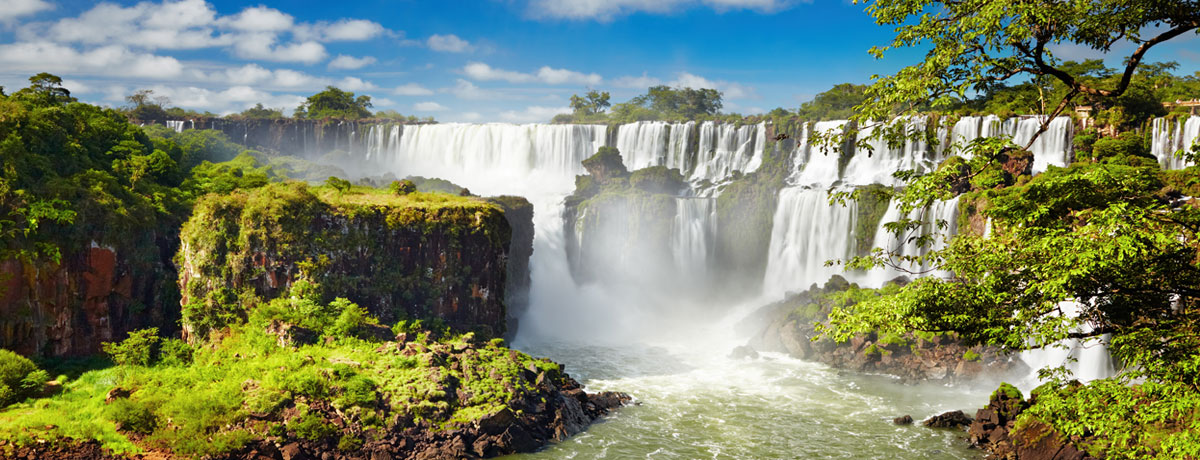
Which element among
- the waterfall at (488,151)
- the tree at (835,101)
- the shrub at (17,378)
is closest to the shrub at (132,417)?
the shrub at (17,378)

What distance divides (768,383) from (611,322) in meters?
14.1

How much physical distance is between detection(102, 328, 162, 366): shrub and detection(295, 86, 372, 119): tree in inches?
2123

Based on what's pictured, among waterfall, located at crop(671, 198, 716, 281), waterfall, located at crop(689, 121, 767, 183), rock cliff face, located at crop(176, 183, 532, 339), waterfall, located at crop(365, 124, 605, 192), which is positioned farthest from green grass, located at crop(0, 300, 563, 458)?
waterfall, located at crop(365, 124, 605, 192)

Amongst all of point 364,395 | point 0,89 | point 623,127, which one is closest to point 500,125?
point 623,127

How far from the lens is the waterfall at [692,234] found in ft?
159

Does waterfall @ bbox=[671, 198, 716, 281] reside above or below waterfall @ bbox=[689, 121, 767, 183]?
below

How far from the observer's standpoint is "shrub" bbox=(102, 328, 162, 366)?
2621 centimetres

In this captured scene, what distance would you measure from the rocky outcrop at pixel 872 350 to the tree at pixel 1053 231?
59.5 ft

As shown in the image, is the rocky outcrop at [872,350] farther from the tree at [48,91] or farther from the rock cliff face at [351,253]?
the tree at [48,91]

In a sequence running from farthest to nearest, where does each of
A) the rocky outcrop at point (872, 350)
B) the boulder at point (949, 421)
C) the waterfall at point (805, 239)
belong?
the waterfall at point (805, 239) → the rocky outcrop at point (872, 350) → the boulder at point (949, 421)

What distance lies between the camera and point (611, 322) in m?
43.5

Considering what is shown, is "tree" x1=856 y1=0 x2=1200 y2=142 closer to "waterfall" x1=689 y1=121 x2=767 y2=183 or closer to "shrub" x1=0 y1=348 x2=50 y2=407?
"shrub" x1=0 y1=348 x2=50 y2=407

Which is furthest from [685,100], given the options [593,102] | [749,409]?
[749,409]

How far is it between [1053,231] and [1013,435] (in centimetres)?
1602
